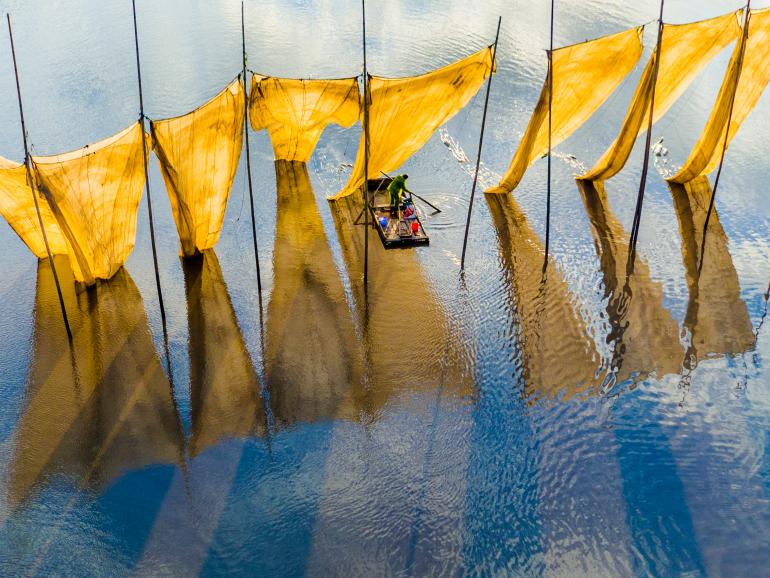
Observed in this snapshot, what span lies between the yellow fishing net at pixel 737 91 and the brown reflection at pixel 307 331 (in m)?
11.3

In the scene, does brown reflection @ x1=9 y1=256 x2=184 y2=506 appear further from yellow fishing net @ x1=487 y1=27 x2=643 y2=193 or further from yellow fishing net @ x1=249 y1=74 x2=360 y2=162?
yellow fishing net @ x1=487 y1=27 x2=643 y2=193

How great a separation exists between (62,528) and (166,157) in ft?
28.0

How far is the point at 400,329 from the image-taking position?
1839cm

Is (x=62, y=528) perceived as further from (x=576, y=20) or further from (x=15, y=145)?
(x=576, y=20)

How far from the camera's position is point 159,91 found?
2744 cm

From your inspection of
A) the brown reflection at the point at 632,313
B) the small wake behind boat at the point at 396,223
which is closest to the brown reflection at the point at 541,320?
the brown reflection at the point at 632,313

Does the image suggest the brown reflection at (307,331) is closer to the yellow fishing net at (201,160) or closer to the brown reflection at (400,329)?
the brown reflection at (400,329)

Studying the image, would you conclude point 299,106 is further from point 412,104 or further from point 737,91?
point 737,91

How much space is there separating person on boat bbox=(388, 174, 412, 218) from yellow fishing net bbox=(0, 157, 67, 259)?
8417mm

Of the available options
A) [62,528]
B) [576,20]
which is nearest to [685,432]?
[62,528]

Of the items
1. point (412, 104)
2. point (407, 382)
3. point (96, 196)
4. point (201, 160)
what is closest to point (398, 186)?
point (412, 104)

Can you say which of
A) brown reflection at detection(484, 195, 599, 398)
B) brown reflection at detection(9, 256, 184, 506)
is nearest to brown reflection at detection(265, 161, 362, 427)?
brown reflection at detection(9, 256, 184, 506)

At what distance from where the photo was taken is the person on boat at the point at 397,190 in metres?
21.3

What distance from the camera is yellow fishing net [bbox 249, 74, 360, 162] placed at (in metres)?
21.3
